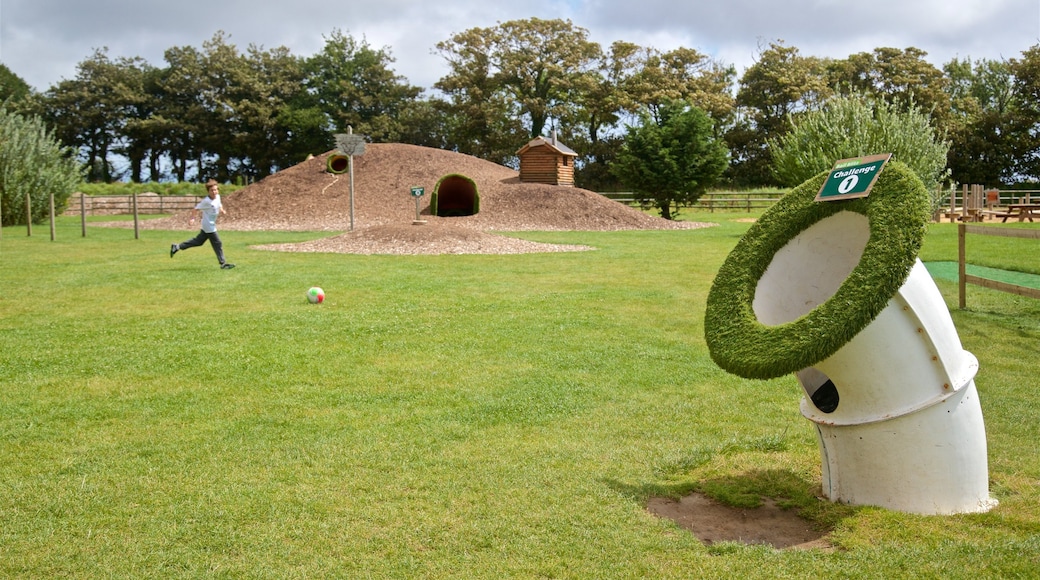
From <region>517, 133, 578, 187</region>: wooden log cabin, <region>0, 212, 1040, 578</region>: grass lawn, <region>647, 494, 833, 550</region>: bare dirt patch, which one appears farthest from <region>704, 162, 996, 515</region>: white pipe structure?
<region>517, 133, 578, 187</region>: wooden log cabin

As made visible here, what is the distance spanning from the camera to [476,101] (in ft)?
203

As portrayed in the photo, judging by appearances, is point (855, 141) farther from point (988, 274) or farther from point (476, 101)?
point (476, 101)

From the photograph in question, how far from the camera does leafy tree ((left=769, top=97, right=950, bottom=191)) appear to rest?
24297 mm

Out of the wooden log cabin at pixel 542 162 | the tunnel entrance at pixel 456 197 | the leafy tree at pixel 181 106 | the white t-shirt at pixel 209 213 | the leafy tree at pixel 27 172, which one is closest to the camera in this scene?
the white t-shirt at pixel 209 213

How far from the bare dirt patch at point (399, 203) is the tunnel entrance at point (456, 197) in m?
0.45

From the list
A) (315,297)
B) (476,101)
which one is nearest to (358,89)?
(476,101)

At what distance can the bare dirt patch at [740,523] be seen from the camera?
169 inches

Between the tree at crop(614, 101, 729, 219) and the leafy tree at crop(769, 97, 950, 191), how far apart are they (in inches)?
448

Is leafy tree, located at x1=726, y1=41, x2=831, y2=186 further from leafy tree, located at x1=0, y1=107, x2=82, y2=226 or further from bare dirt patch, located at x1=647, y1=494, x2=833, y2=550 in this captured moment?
bare dirt patch, located at x1=647, y1=494, x2=833, y2=550

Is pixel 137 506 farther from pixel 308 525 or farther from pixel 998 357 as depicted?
pixel 998 357

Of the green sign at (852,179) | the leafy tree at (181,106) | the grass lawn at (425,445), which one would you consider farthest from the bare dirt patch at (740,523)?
the leafy tree at (181,106)

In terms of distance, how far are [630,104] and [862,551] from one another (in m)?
57.3

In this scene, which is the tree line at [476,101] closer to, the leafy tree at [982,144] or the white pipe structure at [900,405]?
the leafy tree at [982,144]

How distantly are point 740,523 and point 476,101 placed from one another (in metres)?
59.5
